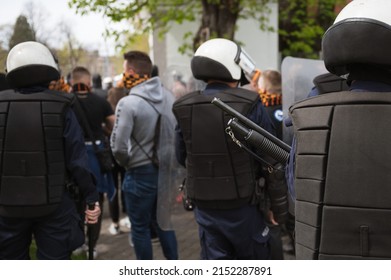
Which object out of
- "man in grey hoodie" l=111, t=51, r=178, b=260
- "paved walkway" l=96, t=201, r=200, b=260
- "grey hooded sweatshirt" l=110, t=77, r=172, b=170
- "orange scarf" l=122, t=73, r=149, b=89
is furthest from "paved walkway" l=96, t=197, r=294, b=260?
"orange scarf" l=122, t=73, r=149, b=89

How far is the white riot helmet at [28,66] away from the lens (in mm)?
2908

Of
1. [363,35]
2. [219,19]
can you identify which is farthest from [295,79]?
[219,19]

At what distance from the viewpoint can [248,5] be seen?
746 cm

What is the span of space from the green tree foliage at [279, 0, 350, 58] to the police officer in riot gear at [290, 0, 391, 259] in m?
7.41

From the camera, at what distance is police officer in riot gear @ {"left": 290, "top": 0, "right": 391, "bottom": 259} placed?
5.53 ft

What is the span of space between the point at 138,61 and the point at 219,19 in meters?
2.96

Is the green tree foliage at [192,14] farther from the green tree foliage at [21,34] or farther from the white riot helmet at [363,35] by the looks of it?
the white riot helmet at [363,35]

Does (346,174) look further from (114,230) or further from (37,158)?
(114,230)

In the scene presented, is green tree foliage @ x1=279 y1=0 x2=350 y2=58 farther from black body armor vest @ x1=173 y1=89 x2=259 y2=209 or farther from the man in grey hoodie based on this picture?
black body armor vest @ x1=173 y1=89 x2=259 y2=209

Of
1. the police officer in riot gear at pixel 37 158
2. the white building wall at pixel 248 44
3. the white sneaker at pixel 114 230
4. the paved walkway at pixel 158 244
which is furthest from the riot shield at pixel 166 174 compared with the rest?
the white building wall at pixel 248 44

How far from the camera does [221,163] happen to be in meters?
3.08
